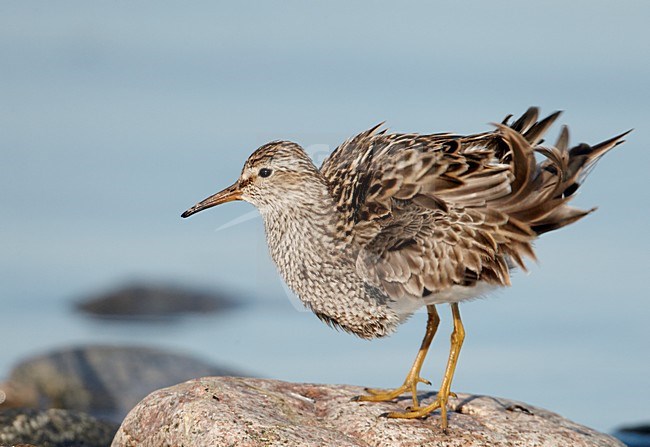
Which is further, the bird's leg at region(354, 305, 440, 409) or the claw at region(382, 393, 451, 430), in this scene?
the bird's leg at region(354, 305, 440, 409)

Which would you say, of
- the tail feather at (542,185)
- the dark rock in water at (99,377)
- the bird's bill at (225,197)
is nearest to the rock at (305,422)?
the bird's bill at (225,197)

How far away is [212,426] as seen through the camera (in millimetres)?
10078

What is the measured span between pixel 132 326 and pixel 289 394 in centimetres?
937

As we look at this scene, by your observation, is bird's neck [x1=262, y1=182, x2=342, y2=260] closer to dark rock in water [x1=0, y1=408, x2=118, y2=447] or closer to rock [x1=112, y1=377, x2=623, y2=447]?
rock [x1=112, y1=377, x2=623, y2=447]

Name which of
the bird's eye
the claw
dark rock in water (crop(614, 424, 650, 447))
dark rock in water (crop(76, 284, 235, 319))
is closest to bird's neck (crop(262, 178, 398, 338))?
the bird's eye

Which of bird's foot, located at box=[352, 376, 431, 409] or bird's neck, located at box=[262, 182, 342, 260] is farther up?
bird's neck, located at box=[262, 182, 342, 260]

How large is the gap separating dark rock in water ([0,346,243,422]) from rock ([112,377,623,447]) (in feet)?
15.8

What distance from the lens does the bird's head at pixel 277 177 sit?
1133 cm

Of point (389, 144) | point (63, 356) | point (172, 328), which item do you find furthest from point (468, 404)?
point (172, 328)

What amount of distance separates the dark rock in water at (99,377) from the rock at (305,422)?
15.8ft

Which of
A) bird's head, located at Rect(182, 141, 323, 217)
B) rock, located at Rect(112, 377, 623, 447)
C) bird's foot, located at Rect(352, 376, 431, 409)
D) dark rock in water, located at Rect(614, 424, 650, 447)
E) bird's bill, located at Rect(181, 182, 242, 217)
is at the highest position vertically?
bird's head, located at Rect(182, 141, 323, 217)

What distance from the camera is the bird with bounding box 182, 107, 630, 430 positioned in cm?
1058

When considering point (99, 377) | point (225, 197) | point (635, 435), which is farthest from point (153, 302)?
point (225, 197)

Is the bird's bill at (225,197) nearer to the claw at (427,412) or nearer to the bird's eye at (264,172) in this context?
the bird's eye at (264,172)
